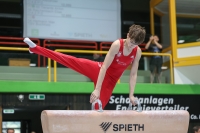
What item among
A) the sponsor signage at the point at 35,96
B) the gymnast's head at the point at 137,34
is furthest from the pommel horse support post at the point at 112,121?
the sponsor signage at the point at 35,96

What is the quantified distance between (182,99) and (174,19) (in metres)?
2.26

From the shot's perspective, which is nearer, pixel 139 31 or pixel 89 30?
pixel 139 31

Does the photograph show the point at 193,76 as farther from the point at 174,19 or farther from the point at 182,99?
the point at 174,19

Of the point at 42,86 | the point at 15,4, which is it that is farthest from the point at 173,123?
the point at 15,4

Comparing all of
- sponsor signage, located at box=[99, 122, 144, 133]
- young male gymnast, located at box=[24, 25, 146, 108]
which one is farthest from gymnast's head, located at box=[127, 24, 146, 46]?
sponsor signage, located at box=[99, 122, 144, 133]

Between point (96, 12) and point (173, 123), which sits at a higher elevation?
point (96, 12)

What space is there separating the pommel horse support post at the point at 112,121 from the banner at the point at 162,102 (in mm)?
4866

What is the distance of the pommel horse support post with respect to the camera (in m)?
3.94

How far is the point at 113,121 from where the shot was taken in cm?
420

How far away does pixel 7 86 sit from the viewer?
8586mm

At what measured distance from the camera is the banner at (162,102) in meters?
9.38

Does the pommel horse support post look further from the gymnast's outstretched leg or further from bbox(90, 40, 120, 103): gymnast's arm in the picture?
the gymnast's outstretched leg

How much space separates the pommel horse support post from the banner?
4866 mm

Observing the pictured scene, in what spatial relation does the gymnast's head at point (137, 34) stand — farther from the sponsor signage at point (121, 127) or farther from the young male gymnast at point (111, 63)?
the sponsor signage at point (121, 127)
